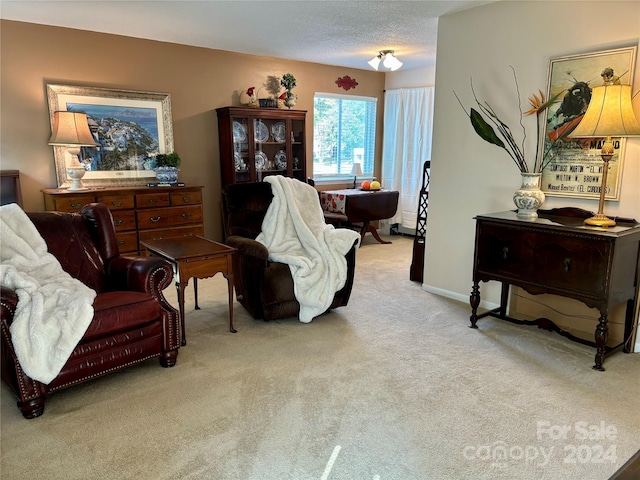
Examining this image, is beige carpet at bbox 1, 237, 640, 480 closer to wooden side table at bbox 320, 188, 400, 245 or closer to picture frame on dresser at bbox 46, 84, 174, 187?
picture frame on dresser at bbox 46, 84, 174, 187

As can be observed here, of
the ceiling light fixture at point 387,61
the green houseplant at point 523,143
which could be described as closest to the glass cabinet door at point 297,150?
the ceiling light fixture at point 387,61

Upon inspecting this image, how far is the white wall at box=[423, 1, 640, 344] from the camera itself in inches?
108

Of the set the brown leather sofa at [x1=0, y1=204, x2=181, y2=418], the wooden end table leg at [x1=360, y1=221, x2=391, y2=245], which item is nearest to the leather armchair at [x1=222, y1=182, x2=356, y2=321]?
the brown leather sofa at [x1=0, y1=204, x2=181, y2=418]

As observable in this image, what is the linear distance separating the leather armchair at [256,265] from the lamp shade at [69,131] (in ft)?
5.25

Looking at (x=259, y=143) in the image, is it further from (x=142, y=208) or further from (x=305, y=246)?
(x=305, y=246)

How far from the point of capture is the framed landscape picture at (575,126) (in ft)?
8.95

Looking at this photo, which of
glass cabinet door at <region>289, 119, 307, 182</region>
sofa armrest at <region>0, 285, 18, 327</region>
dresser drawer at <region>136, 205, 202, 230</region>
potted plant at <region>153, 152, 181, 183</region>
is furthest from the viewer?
glass cabinet door at <region>289, 119, 307, 182</region>

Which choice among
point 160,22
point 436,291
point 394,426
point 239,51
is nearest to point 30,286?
point 394,426

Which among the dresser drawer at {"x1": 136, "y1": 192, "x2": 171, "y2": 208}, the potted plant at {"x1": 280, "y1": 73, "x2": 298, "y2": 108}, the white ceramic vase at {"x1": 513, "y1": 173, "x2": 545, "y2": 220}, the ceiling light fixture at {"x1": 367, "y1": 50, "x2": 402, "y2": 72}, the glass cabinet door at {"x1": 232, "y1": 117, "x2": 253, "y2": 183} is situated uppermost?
the ceiling light fixture at {"x1": 367, "y1": 50, "x2": 402, "y2": 72}

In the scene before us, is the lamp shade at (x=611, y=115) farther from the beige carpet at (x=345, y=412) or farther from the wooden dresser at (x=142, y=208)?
the wooden dresser at (x=142, y=208)

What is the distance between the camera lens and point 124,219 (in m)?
4.22

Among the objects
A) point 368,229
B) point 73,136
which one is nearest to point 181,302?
point 73,136

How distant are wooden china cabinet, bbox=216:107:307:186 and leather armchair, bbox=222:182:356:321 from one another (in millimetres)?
1676

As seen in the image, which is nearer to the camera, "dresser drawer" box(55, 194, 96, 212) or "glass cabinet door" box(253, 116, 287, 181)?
"dresser drawer" box(55, 194, 96, 212)
